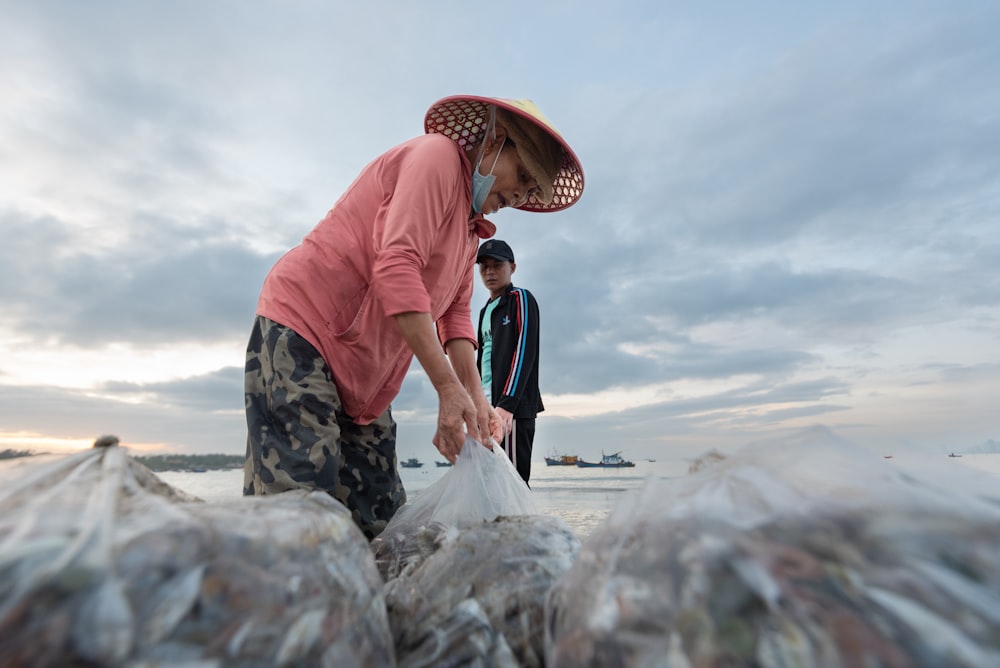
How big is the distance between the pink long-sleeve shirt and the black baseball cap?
284 cm

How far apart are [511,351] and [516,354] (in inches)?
3.2

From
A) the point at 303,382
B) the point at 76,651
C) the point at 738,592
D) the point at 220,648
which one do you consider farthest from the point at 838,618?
the point at 303,382

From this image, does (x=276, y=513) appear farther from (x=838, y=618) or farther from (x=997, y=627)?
(x=997, y=627)

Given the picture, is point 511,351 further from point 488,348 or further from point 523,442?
point 523,442

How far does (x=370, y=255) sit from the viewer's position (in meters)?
1.96

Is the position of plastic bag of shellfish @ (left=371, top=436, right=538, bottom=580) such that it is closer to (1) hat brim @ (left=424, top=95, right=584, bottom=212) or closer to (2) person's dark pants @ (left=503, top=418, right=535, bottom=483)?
(1) hat brim @ (left=424, top=95, right=584, bottom=212)

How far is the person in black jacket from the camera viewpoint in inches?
185

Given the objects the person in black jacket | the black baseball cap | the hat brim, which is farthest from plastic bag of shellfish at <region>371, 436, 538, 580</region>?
the black baseball cap

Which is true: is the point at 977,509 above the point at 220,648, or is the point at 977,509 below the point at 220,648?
above

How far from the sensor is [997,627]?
1.99ft

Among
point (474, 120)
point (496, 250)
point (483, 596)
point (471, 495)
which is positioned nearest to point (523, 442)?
point (496, 250)

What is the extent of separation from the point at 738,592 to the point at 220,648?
1.90 feet

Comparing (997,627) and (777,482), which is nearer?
(997,627)

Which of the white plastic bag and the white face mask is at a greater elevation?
the white face mask
